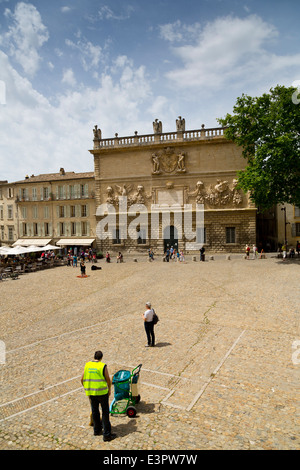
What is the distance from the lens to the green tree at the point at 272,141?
22125 millimetres

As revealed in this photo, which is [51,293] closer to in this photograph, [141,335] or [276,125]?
[141,335]

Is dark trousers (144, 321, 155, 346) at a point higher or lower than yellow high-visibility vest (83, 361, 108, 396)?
lower

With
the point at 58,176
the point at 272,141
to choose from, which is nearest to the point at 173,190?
the point at 272,141

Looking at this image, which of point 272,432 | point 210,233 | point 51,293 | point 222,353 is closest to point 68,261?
point 51,293

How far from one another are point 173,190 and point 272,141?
474 inches

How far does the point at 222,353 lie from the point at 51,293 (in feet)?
37.0

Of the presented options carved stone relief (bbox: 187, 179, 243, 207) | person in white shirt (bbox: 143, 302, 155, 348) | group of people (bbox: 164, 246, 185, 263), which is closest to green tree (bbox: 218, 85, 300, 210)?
carved stone relief (bbox: 187, 179, 243, 207)

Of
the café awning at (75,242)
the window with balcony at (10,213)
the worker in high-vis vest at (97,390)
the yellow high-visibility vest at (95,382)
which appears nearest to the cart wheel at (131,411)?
the worker in high-vis vest at (97,390)

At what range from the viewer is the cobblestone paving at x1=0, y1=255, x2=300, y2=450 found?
4.84 metres

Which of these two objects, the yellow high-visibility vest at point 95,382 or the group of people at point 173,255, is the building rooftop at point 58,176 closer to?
the group of people at point 173,255

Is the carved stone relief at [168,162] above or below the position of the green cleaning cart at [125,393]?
above

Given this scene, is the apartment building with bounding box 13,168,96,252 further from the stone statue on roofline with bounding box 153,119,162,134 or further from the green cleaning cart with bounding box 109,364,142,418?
the green cleaning cart with bounding box 109,364,142,418

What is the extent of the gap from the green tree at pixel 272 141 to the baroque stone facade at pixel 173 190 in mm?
6714

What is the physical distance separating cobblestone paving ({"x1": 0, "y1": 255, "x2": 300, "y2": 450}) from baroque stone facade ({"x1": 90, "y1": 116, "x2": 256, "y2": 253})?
1599 cm
